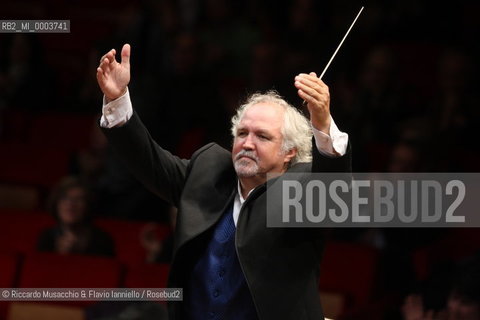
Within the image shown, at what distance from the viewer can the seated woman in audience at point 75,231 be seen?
155 inches

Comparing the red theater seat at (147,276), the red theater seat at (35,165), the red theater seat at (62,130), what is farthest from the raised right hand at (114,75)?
the red theater seat at (62,130)

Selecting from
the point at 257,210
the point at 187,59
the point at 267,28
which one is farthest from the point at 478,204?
the point at 267,28

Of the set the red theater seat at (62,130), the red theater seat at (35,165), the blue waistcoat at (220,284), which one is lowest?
the blue waistcoat at (220,284)

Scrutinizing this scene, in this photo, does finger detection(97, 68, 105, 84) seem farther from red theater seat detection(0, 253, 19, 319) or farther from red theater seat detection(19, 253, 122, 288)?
red theater seat detection(0, 253, 19, 319)

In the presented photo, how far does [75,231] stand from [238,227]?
1.65 meters

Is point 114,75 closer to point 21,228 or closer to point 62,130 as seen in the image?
point 21,228

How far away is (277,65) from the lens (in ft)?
15.3

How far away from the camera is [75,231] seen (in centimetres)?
397

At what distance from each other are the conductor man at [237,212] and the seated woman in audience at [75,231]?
55.6 inches

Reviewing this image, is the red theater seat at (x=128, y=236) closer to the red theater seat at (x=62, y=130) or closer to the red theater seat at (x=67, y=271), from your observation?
the red theater seat at (x=67, y=271)

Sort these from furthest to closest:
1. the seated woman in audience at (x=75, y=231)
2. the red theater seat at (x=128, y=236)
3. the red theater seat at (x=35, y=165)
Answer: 1. the red theater seat at (x=35, y=165)
2. the red theater seat at (x=128, y=236)
3. the seated woman in audience at (x=75, y=231)

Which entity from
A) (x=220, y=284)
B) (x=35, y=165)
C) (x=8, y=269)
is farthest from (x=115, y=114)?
(x=35, y=165)

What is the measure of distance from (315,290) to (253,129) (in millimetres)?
391

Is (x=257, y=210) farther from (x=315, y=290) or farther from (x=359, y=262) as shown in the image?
(x=359, y=262)
